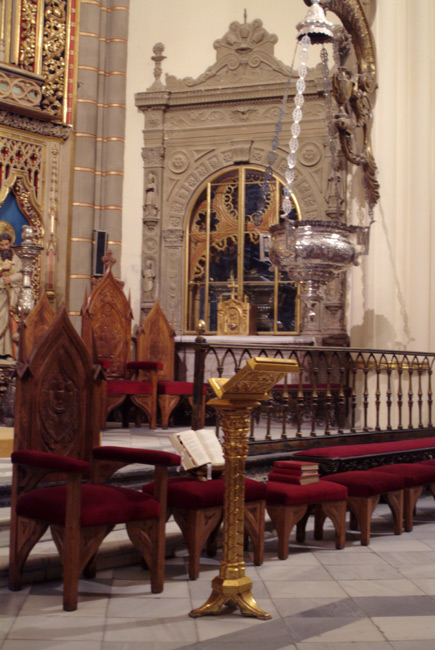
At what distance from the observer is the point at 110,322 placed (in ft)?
24.8

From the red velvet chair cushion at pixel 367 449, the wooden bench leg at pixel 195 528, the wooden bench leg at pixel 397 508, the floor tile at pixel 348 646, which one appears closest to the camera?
the floor tile at pixel 348 646

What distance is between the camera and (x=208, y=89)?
892cm

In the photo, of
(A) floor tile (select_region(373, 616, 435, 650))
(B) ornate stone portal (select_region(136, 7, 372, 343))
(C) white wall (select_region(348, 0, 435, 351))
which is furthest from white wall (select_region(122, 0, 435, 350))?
(A) floor tile (select_region(373, 616, 435, 650))

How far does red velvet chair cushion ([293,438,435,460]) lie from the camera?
16.4 ft

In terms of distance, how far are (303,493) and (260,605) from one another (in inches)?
40.3

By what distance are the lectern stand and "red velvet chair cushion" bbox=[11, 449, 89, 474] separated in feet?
1.89

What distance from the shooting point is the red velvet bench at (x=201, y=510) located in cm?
365

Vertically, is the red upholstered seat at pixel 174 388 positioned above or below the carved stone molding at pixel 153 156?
below

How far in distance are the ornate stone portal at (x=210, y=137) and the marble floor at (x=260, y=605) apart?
497cm

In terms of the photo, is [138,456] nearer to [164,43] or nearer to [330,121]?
[330,121]

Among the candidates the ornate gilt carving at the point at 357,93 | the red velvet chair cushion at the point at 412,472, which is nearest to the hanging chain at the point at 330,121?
the ornate gilt carving at the point at 357,93

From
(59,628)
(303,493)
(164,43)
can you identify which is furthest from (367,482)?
(164,43)

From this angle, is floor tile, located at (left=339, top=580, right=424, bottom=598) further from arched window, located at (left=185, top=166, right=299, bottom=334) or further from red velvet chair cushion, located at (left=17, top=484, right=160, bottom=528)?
arched window, located at (left=185, top=166, right=299, bottom=334)

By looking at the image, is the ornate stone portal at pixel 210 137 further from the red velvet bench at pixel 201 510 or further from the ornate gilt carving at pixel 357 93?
the red velvet bench at pixel 201 510
